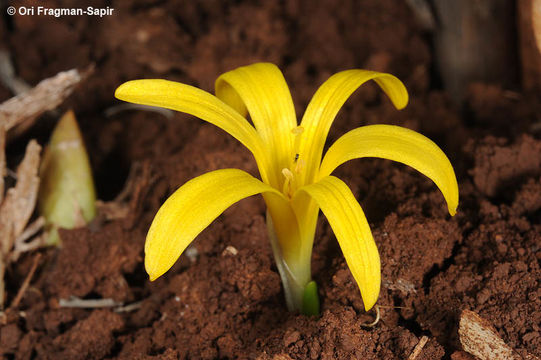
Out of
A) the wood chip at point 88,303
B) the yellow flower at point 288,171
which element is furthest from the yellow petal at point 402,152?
the wood chip at point 88,303

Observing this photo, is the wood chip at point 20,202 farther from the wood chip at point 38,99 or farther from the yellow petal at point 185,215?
the yellow petal at point 185,215

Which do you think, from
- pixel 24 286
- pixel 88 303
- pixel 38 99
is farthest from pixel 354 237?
pixel 38 99

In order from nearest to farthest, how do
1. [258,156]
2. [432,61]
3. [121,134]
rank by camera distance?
[258,156]
[121,134]
[432,61]

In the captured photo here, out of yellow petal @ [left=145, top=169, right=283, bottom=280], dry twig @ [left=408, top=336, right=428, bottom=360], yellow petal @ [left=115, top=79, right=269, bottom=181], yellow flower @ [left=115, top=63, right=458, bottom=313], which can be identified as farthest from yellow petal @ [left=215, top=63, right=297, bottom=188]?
dry twig @ [left=408, top=336, right=428, bottom=360]

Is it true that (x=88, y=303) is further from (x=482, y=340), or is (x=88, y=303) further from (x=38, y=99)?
(x=482, y=340)

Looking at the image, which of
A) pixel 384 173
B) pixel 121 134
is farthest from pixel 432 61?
pixel 121 134

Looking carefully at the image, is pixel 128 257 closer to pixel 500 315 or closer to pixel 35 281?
pixel 35 281
